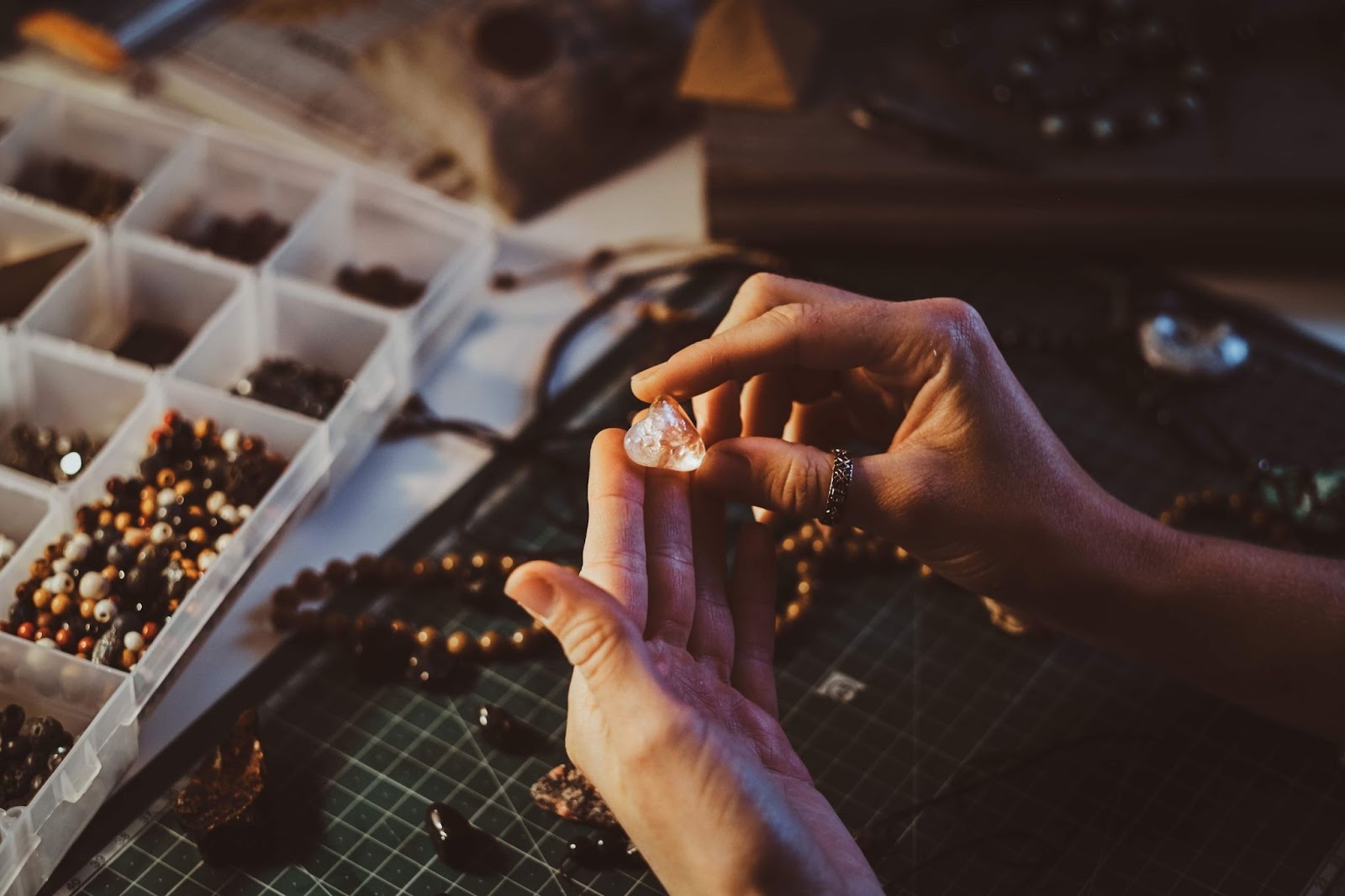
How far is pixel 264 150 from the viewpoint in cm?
188

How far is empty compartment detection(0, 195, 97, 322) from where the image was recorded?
1.70 meters

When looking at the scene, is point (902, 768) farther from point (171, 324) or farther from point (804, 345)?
point (171, 324)

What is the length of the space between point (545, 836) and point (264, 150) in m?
1.08

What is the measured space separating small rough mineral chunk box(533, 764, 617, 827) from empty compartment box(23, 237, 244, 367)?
0.77m

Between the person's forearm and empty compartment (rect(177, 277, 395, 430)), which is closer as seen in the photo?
the person's forearm

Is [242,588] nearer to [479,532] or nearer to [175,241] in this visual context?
[479,532]

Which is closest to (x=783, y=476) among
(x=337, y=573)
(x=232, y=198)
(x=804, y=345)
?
(x=804, y=345)

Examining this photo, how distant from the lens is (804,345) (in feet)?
4.08

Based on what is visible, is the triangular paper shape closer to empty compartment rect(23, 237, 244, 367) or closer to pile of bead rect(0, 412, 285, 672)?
empty compartment rect(23, 237, 244, 367)

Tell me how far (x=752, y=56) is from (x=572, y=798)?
114cm

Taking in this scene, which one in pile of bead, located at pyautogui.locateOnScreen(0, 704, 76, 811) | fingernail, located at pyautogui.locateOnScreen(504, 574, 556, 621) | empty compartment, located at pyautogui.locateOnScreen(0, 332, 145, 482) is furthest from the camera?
empty compartment, located at pyautogui.locateOnScreen(0, 332, 145, 482)

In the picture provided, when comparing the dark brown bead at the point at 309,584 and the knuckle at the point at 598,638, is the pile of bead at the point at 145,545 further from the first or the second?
the knuckle at the point at 598,638

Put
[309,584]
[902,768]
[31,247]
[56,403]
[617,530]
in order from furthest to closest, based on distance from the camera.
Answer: [31,247] → [56,403] → [309,584] → [902,768] → [617,530]

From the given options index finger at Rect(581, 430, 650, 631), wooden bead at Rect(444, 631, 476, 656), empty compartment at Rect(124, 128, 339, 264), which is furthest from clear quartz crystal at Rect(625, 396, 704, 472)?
empty compartment at Rect(124, 128, 339, 264)
